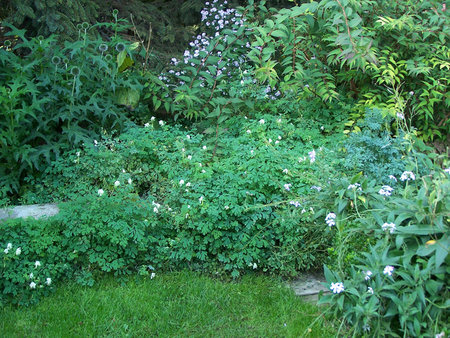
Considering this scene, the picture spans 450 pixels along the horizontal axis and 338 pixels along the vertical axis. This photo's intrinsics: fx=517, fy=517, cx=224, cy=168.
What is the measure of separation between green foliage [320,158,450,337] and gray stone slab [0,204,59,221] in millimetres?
2279

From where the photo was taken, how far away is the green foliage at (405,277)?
101 inches

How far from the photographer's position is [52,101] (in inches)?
176

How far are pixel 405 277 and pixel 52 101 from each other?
324 centimetres

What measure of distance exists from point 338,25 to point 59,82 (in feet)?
8.41

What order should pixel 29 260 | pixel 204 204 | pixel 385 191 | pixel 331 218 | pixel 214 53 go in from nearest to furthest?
pixel 331 218 < pixel 385 191 < pixel 29 260 < pixel 204 204 < pixel 214 53

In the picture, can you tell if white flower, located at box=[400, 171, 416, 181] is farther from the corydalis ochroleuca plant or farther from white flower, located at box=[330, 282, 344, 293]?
the corydalis ochroleuca plant

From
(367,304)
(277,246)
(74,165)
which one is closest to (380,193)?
(367,304)

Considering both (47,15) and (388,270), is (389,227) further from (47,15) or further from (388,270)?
(47,15)

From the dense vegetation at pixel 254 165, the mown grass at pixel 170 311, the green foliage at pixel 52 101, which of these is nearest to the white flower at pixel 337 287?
the dense vegetation at pixel 254 165

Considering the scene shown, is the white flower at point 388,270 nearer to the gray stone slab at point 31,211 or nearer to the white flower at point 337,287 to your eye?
the white flower at point 337,287

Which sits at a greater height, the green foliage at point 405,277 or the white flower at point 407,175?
the white flower at point 407,175

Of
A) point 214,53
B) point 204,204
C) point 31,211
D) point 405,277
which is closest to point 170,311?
point 204,204

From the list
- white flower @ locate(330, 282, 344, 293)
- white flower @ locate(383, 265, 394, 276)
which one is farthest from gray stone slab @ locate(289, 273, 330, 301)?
white flower @ locate(383, 265, 394, 276)

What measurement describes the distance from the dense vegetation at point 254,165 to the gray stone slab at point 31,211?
0.32ft
